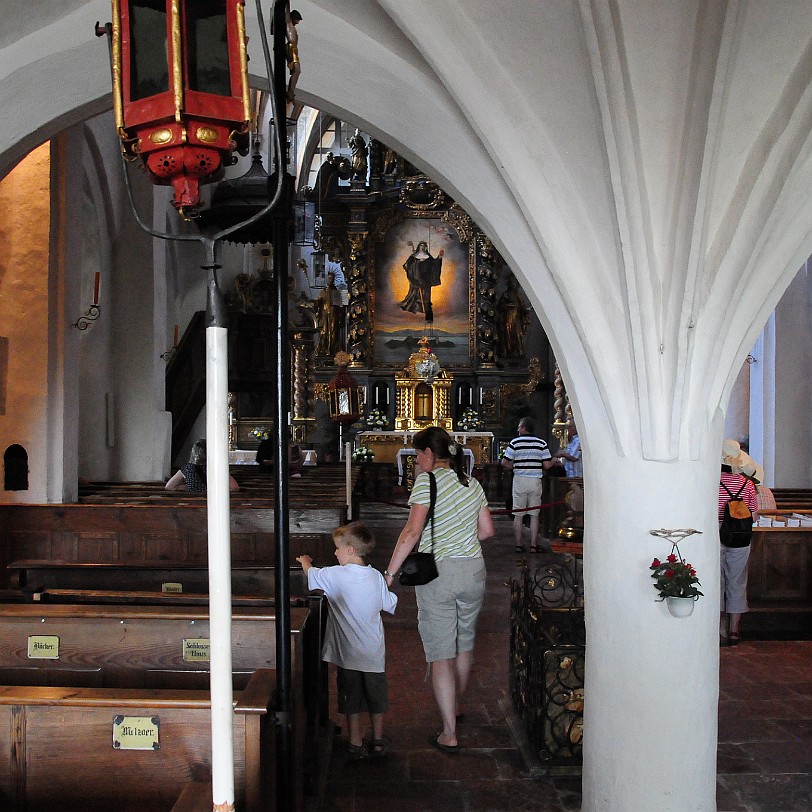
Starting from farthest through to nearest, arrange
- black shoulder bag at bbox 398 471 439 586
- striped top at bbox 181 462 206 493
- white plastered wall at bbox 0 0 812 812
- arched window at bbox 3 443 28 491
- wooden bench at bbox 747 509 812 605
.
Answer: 1. striped top at bbox 181 462 206 493
2. wooden bench at bbox 747 509 812 605
3. arched window at bbox 3 443 28 491
4. black shoulder bag at bbox 398 471 439 586
5. white plastered wall at bbox 0 0 812 812

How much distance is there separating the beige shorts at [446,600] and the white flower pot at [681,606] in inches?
44.4

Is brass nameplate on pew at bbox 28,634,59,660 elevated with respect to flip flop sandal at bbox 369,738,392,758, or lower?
elevated

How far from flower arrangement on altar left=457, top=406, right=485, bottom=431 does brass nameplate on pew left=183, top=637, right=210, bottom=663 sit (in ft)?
48.8

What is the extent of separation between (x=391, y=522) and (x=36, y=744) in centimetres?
1062

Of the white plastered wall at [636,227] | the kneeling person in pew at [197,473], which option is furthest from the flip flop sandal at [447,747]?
the kneeling person in pew at [197,473]

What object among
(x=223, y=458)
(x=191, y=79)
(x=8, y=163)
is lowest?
(x=223, y=458)

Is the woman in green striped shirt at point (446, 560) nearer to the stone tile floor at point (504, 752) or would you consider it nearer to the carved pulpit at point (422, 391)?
the stone tile floor at point (504, 752)

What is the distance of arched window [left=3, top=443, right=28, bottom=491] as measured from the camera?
268 inches

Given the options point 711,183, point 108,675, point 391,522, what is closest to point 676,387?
point 711,183

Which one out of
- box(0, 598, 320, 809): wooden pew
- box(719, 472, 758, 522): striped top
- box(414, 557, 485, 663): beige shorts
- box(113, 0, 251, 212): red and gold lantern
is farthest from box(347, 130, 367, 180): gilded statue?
box(113, 0, 251, 212): red and gold lantern

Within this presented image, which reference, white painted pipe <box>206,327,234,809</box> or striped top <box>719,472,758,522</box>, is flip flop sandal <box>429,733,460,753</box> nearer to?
white painted pipe <box>206,327,234,809</box>

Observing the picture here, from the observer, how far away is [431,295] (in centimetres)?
1938

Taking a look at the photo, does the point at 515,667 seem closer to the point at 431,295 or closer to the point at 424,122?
the point at 424,122

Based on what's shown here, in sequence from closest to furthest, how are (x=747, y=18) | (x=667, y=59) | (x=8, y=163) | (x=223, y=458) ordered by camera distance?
(x=223, y=458), (x=747, y=18), (x=667, y=59), (x=8, y=163)
